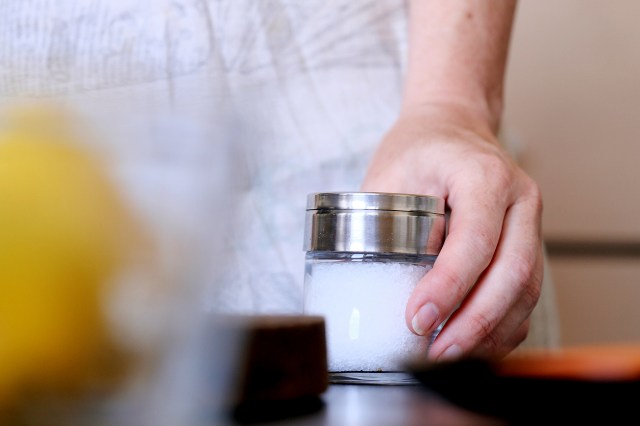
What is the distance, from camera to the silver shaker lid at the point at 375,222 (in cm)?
47

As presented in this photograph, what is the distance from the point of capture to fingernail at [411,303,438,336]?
457 millimetres

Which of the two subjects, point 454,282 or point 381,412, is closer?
point 381,412

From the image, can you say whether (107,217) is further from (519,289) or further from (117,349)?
(519,289)

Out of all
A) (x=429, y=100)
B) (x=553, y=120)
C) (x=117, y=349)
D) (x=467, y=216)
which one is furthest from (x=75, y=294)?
(x=553, y=120)

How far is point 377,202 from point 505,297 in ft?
0.37

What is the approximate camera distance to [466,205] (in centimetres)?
53

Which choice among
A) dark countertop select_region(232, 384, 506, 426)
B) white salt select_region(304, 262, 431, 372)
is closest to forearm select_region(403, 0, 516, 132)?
white salt select_region(304, 262, 431, 372)

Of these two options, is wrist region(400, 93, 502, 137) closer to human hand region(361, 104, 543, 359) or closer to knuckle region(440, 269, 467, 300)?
human hand region(361, 104, 543, 359)

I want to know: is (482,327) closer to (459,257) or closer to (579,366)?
(459,257)

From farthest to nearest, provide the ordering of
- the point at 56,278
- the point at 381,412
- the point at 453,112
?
the point at 453,112
the point at 381,412
the point at 56,278

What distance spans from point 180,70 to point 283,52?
105 mm

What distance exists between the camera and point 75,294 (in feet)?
0.59

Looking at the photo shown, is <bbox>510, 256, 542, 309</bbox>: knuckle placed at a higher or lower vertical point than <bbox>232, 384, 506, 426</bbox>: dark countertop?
higher

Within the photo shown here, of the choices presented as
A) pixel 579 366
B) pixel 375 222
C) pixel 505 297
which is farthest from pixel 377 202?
pixel 579 366
